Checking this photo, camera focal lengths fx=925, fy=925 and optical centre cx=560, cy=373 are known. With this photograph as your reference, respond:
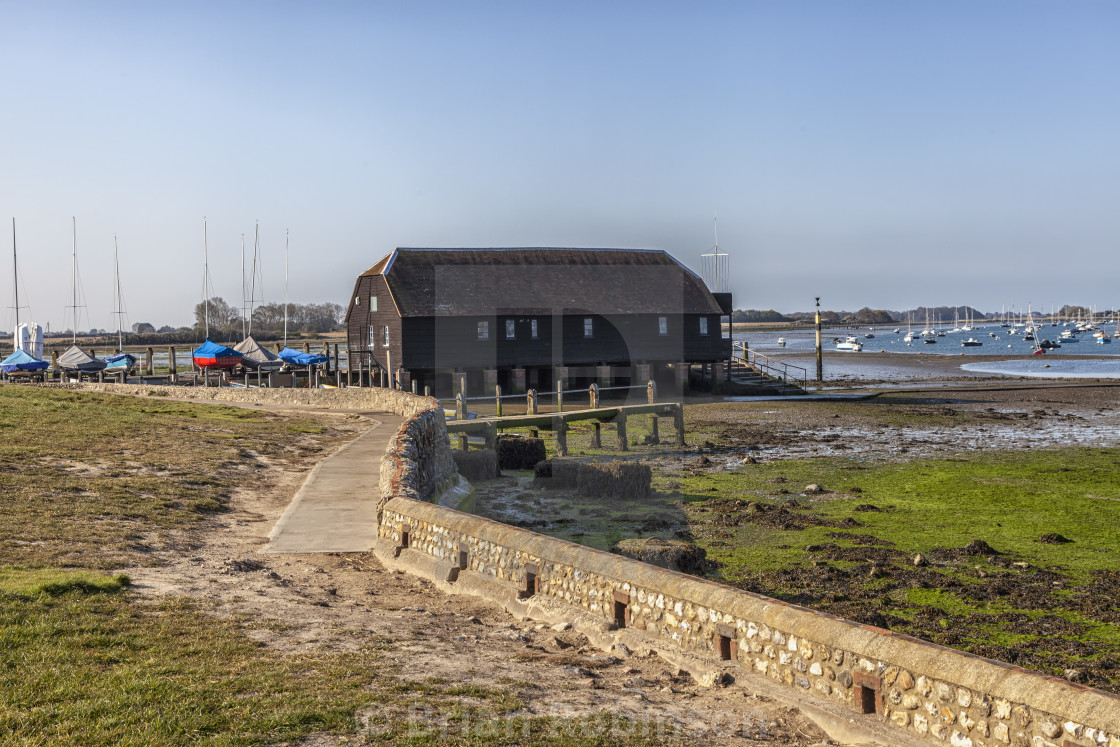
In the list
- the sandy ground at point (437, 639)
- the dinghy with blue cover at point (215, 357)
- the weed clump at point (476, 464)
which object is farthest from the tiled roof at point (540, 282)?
the sandy ground at point (437, 639)

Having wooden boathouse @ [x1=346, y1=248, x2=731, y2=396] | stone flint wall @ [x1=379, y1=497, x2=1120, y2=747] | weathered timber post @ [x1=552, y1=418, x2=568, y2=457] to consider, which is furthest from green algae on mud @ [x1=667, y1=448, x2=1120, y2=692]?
wooden boathouse @ [x1=346, y1=248, x2=731, y2=396]

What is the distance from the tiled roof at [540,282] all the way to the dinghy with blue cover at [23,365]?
27.6 metres

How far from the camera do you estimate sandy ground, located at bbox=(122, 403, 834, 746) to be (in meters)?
7.85

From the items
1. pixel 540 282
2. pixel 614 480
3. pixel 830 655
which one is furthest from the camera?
pixel 540 282

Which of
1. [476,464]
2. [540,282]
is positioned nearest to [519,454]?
[476,464]

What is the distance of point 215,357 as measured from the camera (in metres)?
54.8

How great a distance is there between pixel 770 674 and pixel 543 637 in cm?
285

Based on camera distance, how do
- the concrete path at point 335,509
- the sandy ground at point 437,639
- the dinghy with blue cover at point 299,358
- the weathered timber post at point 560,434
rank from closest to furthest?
the sandy ground at point 437,639
the concrete path at point 335,509
the weathered timber post at point 560,434
the dinghy with blue cover at point 299,358

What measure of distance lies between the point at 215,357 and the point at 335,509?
41099 millimetres

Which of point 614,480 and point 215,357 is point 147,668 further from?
point 215,357

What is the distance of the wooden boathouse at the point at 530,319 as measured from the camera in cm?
4719

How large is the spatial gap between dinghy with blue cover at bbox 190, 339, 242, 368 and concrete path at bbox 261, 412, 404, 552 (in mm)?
33196

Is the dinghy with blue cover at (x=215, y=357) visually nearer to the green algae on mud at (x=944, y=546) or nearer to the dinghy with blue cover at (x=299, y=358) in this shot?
the dinghy with blue cover at (x=299, y=358)

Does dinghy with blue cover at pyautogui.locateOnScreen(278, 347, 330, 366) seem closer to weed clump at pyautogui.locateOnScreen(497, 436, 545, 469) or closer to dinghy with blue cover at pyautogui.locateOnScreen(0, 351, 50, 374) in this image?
dinghy with blue cover at pyautogui.locateOnScreen(0, 351, 50, 374)
